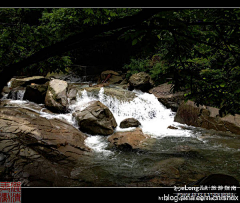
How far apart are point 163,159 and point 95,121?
3.46 meters

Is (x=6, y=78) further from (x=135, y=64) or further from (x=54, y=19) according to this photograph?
(x=135, y=64)

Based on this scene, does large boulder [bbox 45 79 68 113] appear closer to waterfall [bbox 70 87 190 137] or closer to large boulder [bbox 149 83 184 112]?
waterfall [bbox 70 87 190 137]

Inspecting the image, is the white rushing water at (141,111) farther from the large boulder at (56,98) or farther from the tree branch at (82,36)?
the tree branch at (82,36)

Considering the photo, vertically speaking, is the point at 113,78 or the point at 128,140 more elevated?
the point at 113,78

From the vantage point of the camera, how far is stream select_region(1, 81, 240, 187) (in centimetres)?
391

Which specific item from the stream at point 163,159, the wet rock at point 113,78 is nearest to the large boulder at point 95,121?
the stream at point 163,159

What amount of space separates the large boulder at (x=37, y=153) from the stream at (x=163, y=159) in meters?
0.39

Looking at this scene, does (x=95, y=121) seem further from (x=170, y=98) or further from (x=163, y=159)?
(x=170, y=98)

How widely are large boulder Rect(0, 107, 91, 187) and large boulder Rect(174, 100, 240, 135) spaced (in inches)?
227

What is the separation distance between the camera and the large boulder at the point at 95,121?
730cm

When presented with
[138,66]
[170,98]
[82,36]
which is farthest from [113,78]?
[82,36]

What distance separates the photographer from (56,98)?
360 inches

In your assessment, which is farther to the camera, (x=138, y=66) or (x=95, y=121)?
(x=138, y=66)

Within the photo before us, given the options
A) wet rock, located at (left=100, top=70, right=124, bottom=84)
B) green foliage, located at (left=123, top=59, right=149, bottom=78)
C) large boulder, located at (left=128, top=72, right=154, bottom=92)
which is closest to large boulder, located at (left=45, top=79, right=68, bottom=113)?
large boulder, located at (left=128, top=72, right=154, bottom=92)
